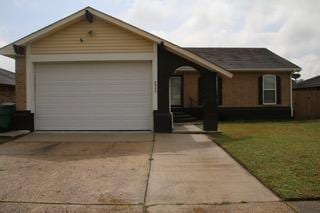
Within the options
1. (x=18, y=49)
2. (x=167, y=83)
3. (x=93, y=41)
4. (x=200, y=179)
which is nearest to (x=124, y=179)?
(x=200, y=179)

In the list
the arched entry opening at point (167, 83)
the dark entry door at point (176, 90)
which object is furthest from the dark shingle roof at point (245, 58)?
the arched entry opening at point (167, 83)

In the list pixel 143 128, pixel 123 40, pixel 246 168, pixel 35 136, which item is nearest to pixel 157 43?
pixel 123 40

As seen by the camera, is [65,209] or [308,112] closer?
[65,209]

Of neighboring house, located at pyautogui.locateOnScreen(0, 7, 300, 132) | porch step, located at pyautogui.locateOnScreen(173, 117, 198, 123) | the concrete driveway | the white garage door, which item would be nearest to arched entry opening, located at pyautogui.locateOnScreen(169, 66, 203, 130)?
porch step, located at pyautogui.locateOnScreen(173, 117, 198, 123)

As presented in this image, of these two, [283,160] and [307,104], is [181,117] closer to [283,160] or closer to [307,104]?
[307,104]

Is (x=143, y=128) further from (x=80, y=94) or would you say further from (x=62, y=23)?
(x=62, y=23)

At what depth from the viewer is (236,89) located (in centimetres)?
2178

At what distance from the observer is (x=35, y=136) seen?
13.3 metres

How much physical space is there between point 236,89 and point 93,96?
10.1 metres

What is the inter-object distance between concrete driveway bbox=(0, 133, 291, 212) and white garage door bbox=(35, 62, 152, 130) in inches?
132

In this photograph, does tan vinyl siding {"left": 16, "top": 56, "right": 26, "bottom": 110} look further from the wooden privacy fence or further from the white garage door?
the wooden privacy fence

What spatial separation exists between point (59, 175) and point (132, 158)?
7.40 ft

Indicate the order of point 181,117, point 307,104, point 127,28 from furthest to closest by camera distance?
point 307,104 → point 181,117 → point 127,28

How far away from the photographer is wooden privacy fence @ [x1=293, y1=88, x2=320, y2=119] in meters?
23.4
